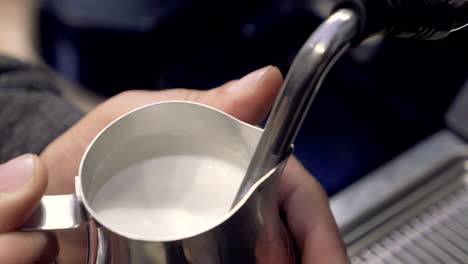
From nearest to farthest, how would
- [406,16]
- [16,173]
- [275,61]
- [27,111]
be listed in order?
[406,16] → [16,173] → [27,111] → [275,61]

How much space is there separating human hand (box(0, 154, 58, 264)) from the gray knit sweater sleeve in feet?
0.78

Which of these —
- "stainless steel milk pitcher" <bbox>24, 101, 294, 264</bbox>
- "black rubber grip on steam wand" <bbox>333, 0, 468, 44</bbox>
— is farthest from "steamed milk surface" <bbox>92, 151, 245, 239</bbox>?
"black rubber grip on steam wand" <bbox>333, 0, 468, 44</bbox>

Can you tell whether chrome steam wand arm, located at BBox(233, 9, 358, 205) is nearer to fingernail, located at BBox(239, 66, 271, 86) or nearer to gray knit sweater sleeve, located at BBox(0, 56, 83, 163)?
fingernail, located at BBox(239, 66, 271, 86)

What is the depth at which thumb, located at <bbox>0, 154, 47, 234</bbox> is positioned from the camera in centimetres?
26

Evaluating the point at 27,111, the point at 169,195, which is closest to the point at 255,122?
the point at 169,195

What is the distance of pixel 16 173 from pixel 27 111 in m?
0.30

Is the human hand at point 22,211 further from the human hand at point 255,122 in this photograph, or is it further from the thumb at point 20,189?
the human hand at point 255,122

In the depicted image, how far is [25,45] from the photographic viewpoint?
109cm

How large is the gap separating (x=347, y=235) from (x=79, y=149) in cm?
28

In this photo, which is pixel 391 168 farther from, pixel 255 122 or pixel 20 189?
pixel 20 189

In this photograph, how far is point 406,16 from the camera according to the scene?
0.64 ft

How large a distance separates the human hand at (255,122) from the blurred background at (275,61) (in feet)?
0.58

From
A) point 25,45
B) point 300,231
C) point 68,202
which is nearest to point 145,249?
point 68,202

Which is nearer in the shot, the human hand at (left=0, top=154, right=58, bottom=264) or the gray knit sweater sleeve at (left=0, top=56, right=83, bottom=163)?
the human hand at (left=0, top=154, right=58, bottom=264)
